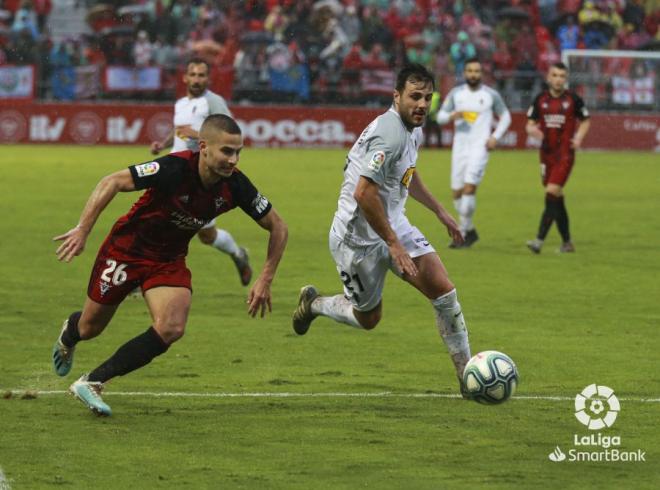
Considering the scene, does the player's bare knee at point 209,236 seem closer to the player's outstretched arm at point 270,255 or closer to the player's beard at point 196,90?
the player's beard at point 196,90

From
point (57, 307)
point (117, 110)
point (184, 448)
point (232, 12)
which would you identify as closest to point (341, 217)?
point (184, 448)

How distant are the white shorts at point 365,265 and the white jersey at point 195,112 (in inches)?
214

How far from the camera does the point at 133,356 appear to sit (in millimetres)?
8031

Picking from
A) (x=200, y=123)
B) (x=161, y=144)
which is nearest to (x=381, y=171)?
(x=200, y=123)

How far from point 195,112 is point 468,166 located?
16.6 ft

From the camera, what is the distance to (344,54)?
37531 millimetres

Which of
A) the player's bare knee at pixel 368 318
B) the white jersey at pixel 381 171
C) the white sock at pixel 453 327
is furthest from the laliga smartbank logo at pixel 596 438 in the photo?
the white jersey at pixel 381 171

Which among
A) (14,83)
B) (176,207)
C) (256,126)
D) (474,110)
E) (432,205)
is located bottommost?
(256,126)

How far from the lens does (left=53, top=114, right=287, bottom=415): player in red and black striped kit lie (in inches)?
313

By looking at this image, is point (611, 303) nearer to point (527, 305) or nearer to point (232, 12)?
point (527, 305)

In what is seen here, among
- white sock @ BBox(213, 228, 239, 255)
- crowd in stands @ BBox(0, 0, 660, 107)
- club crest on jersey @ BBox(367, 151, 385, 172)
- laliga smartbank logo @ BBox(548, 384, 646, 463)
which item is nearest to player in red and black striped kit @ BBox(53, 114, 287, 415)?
club crest on jersey @ BBox(367, 151, 385, 172)

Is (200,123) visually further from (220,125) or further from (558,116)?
(220,125)

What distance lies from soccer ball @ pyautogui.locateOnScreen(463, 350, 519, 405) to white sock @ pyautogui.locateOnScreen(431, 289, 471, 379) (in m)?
0.56

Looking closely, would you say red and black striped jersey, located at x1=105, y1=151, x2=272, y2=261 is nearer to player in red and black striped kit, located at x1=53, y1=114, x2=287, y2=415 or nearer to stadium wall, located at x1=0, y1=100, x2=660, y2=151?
player in red and black striped kit, located at x1=53, y1=114, x2=287, y2=415
